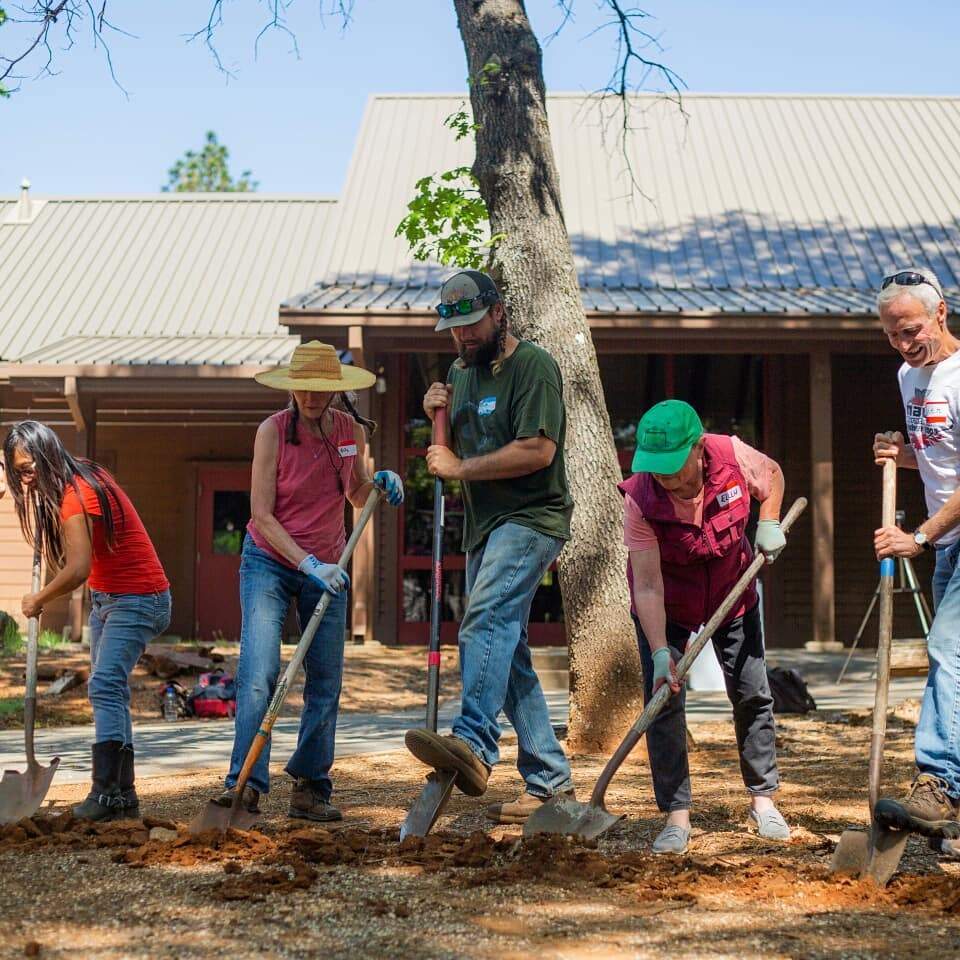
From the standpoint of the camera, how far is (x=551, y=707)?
31.3ft

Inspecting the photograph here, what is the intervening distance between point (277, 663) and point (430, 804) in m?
0.90

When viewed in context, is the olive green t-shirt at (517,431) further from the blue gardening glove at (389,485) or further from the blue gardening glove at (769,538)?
the blue gardening glove at (769,538)

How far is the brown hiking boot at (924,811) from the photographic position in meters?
3.84

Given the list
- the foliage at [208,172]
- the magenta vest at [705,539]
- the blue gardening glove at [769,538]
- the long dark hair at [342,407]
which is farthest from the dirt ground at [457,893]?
the foliage at [208,172]

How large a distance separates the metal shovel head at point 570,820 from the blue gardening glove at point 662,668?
470mm

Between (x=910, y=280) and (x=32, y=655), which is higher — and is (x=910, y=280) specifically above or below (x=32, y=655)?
above

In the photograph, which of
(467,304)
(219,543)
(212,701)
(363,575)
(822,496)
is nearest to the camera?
(467,304)

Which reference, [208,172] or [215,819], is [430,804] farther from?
[208,172]

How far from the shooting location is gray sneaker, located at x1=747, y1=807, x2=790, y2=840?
457 cm

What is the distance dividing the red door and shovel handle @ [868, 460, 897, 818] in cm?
1278

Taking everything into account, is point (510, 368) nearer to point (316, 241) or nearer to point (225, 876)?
point (225, 876)

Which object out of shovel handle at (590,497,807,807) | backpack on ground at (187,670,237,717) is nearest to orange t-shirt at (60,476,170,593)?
shovel handle at (590,497,807,807)

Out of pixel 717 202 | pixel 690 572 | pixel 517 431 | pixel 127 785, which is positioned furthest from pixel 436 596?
pixel 717 202

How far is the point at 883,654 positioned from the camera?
14.4 feet
